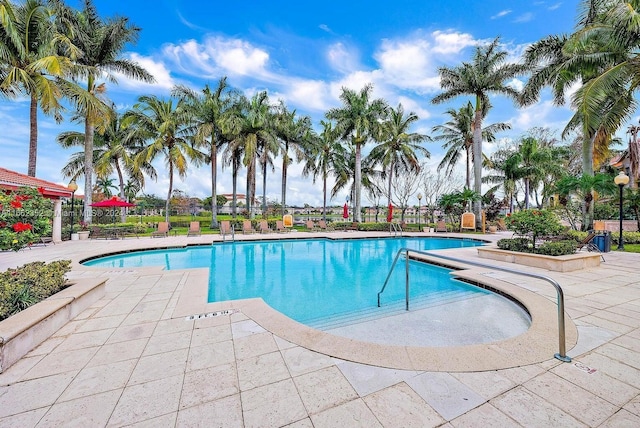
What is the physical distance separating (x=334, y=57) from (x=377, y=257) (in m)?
10.4

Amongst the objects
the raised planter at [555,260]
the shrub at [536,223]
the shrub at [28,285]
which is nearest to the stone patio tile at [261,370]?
the shrub at [28,285]

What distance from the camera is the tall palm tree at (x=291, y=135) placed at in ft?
72.8

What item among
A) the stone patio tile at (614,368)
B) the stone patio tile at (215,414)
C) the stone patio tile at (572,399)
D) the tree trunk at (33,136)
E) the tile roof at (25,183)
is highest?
the tree trunk at (33,136)

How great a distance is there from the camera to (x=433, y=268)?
848cm

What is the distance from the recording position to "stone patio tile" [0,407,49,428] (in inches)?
74.6

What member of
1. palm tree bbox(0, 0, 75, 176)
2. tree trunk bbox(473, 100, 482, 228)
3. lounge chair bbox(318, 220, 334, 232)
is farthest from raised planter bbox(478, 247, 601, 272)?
palm tree bbox(0, 0, 75, 176)

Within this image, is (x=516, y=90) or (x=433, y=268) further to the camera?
(x=516, y=90)

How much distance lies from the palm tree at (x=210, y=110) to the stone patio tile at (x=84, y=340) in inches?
672

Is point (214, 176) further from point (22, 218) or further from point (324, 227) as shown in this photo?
point (22, 218)

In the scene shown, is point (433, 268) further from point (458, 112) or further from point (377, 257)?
point (458, 112)

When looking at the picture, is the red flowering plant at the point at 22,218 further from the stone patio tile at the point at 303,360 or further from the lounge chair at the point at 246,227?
the lounge chair at the point at 246,227

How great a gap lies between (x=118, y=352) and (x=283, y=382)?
195 cm

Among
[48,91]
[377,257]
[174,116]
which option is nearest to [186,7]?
[48,91]

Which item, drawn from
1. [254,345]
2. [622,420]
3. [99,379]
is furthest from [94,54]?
[622,420]
